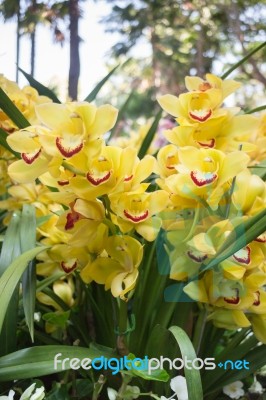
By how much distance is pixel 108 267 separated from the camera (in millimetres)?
516

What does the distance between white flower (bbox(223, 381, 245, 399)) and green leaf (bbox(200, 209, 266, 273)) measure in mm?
255

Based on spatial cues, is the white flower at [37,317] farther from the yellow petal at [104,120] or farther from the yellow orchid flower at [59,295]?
the yellow petal at [104,120]

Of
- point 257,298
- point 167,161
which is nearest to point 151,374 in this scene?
point 257,298

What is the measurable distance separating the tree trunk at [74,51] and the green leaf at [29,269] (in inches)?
20.4

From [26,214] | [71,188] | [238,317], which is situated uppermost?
[71,188]

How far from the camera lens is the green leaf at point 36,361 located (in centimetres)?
47

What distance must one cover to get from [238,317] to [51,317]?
23 centimetres

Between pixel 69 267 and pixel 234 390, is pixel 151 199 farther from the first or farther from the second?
pixel 234 390

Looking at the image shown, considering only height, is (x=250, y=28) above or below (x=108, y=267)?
below

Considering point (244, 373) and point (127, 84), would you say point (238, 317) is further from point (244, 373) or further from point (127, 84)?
point (127, 84)

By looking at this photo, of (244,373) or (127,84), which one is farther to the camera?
(127,84)

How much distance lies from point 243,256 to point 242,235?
0.12 feet

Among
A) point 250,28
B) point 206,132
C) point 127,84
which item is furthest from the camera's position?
point 127,84

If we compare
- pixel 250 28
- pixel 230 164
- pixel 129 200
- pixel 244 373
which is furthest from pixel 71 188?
pixel 250 28
